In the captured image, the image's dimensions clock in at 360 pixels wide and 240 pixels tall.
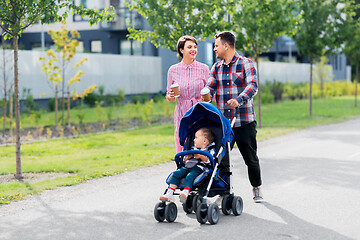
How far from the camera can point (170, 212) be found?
6.29 meters

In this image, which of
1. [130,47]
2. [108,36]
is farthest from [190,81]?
[108,36]

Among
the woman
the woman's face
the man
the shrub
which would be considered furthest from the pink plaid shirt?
the shrub

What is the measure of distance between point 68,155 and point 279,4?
27.1ft

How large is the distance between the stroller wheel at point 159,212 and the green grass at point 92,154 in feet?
7.67

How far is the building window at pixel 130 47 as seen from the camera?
38.5m

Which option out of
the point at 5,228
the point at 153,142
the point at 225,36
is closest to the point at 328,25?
the point at 153,142

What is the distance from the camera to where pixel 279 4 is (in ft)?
57.8

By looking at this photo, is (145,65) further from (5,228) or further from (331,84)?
(5,228)

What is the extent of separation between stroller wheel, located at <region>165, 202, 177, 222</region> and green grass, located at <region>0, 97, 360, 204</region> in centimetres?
244

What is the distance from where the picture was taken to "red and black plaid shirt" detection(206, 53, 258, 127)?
6.98 m

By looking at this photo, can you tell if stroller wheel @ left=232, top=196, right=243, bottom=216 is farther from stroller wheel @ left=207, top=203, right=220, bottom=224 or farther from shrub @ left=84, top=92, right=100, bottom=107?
shrub @ left=84, top=92, right=100, bottom=107

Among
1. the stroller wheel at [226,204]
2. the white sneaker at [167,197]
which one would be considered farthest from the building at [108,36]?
the white sneaker at [167,197]

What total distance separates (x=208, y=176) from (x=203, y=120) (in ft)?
2.26

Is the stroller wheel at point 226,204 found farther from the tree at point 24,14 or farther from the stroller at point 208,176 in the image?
the tree at point 24,14
